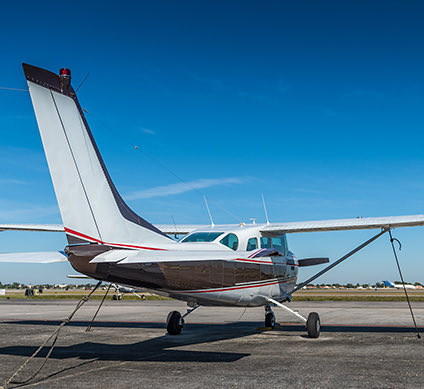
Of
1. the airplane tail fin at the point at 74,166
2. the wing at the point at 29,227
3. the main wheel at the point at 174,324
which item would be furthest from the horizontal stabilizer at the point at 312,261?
the airplane tail fin at the point at 74,166

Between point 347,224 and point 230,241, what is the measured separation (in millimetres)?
3541

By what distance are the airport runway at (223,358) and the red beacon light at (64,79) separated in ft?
15.9

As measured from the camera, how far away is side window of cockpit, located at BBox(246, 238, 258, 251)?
1205 centimetres

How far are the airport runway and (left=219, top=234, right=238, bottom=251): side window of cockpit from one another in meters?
2.37

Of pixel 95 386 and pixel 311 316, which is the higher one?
pixel 311 316

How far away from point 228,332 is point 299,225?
4177 mm

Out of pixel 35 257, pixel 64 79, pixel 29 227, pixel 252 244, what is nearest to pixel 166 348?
pixel 252 244

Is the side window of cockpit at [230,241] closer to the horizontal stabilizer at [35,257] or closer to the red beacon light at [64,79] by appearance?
the horizontal stabilizer at [35,257]

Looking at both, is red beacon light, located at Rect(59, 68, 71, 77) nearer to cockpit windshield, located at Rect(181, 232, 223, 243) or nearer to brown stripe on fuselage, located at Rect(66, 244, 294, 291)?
brown stripe on fuselage, located at Rect(66, 244, 294, 291)

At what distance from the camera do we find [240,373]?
806 centimetres

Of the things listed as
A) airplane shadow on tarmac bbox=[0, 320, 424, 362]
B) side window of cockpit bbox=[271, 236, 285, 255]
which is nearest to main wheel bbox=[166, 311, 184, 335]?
airplane shadow on tarmac bbox=[0, 320, 424, 362]

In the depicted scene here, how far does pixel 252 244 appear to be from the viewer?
40.3ft

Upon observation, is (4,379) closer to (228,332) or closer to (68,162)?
(68,162)

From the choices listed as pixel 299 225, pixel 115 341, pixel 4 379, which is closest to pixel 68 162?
pixel 4 379
